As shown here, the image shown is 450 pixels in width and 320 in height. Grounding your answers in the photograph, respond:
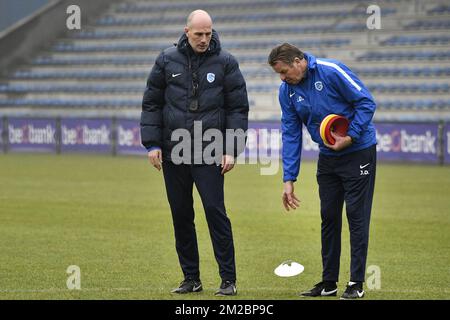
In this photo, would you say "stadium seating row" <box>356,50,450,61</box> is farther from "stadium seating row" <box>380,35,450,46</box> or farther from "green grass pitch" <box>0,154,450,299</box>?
"green grass pitch" <box>0,154,450,299</box>

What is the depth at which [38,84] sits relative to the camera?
3862cm

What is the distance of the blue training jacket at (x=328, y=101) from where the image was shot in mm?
8141

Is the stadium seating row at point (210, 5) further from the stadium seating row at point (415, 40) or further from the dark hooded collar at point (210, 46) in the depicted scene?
the dark hooded collar at point (210, 46)

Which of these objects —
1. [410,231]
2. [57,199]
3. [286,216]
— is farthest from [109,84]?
[410,231]

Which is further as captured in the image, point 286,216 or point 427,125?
point 427,125

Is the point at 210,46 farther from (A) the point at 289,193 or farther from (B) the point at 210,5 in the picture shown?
(B) the point at 210,5

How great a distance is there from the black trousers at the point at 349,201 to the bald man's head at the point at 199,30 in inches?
51.9

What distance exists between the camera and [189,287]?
28.1ft

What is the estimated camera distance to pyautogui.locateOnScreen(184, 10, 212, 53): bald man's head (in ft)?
26.4

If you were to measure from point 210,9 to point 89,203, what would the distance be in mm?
23401

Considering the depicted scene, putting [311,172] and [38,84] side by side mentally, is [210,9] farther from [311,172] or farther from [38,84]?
[311,172]

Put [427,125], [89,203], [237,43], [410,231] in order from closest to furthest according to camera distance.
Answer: [410,231] < [89,203] < [427,125] < [237,43]

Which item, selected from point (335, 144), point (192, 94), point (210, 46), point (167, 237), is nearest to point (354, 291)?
point (335, 144)

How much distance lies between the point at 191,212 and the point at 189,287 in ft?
2.01
